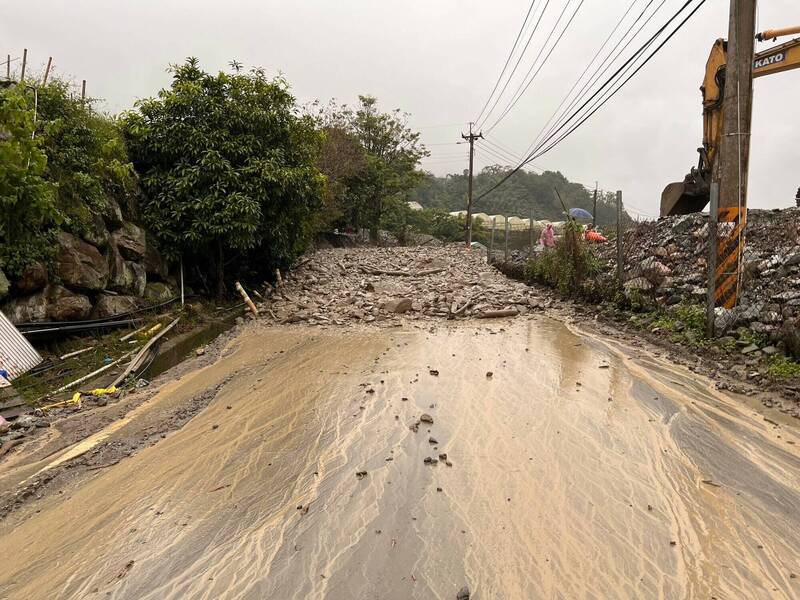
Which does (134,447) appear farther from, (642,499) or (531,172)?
(531,172)

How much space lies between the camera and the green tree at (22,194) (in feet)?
19.1

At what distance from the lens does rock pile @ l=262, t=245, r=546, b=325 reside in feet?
38.7

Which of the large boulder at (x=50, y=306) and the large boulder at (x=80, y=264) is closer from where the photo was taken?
the large boulder at (x=50, y=306)

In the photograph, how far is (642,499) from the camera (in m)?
3.85

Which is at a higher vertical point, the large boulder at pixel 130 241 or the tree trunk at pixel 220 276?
the large boulder at pixel 130 241

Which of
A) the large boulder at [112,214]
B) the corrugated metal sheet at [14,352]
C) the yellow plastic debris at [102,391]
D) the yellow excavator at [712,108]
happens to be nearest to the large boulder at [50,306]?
the corrugated metal sheet at [14,352]

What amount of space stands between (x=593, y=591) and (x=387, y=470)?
6.47 feet

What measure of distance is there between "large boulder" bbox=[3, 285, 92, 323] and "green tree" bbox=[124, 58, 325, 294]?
3.34 meters

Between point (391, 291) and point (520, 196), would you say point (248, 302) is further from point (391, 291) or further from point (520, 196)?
point (520, 196)

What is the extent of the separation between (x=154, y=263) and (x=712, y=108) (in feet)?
39.1

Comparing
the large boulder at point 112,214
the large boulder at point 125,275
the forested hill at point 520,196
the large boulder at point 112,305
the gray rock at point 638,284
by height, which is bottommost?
the large boulder at point 112,305

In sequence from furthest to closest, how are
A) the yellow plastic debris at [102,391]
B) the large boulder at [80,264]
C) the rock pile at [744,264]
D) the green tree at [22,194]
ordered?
the large boulder at [80,264] → the rock pile at [744,264] → the yellow plastic debris at [102,391] → the green tree at [22,194]

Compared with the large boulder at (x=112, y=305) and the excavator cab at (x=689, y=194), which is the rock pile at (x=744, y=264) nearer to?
the excavator cab at (x=689, y=194)

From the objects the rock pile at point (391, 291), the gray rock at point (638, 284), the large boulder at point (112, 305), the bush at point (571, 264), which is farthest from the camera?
the rock pile at point (391, 291)
